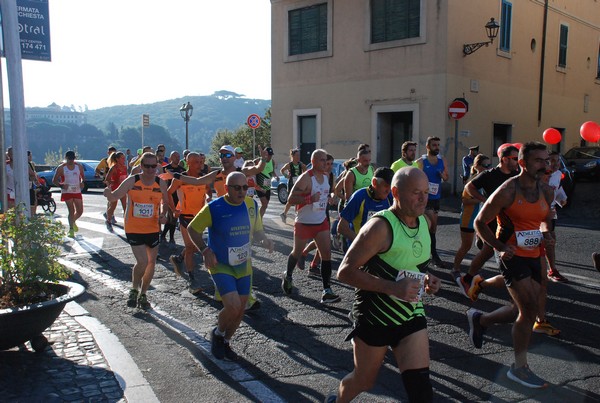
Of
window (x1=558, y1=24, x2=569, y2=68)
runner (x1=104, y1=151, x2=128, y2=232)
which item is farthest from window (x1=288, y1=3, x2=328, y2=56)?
runner (x1=104, y1=151, x2=128, y2=232)

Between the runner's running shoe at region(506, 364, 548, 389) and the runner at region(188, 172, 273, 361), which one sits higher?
the runner at region(188, 172, 273, 361)

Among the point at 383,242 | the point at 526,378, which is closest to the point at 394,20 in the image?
the point at 526,378

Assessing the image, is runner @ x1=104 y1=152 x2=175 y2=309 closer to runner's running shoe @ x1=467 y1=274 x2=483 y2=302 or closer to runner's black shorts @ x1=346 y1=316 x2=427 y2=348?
runner's running shoe @ x1=467 y1=274 x2=483 y2=302

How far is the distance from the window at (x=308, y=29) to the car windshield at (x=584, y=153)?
1087 centimetres

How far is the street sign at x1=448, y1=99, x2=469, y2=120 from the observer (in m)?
19.0

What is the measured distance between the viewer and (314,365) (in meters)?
4.85

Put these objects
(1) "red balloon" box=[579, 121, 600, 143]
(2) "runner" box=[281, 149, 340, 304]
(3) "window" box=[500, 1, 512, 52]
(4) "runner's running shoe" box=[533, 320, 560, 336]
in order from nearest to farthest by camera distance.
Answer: (4) "runner's running shoe" box=[533, 320, 560, 336] → (2) "runner" box=[281, 149, 340, 304] → (1) "red balloon" box=[579, 121, 600, 143] → (3) "window" box=[500, 1, 512, 52]

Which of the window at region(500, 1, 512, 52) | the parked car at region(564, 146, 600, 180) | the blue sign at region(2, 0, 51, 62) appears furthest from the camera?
the window at region(500, 1, 512, 52)

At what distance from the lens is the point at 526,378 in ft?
14.2

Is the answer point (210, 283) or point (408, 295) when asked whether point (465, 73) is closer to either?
point (210, 283)

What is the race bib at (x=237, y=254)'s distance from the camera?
5.07 m

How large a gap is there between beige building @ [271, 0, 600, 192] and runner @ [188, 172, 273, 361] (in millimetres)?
15957

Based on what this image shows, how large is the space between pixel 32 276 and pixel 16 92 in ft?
8.39

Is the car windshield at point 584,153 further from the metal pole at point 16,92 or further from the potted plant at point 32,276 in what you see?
the potted plant at point 32,276
